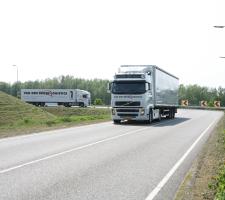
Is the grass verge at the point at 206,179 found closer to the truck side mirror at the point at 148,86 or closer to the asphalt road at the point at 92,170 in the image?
the asphalt road at the point at 92,170

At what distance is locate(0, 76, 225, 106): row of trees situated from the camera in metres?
146

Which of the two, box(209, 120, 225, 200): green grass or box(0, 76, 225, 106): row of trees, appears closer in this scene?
box(209, 120, 225, 200): green grass

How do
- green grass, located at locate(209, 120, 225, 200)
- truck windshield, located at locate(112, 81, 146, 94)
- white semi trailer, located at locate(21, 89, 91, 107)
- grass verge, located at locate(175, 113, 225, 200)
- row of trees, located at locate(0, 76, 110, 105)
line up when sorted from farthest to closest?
row of trees, located at locate(0, 76, 110, 105) < white semi trailer, located at locate(21, 89, 91, 107) < truck windshield, located at locate(112, 81, 146, 94) < grass verge, located at locate(175, 113, 225, 200) < green grass, located at locate(209, 120, 225, 200)

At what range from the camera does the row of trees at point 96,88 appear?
146m

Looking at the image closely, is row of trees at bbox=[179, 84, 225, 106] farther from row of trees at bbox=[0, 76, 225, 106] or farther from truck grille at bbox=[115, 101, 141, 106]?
truck grille at bbox=[115, 101, 141, 106]

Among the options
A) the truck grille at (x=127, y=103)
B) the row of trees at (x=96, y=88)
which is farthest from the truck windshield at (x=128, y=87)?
the row of trees at (x=96, y=88)

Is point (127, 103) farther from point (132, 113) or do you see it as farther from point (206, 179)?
point (206, 179)

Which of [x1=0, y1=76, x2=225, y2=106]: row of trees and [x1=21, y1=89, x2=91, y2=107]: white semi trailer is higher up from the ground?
[x1=0, y1=76, x2=225, y2=106]: row of trees

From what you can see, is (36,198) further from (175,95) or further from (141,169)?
(175,95)

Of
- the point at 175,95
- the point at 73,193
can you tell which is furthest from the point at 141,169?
the point at 175,95

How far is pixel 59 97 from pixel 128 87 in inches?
2185

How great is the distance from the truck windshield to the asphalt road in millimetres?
12649

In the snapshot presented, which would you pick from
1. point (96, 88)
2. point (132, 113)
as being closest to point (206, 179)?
point (132, 113)

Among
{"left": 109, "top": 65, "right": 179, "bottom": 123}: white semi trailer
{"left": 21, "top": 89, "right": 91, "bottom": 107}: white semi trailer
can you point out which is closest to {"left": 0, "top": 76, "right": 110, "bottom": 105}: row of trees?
{"left": 21, "top": 89, "right": 91, "bottom": 107}: white semi trailer
